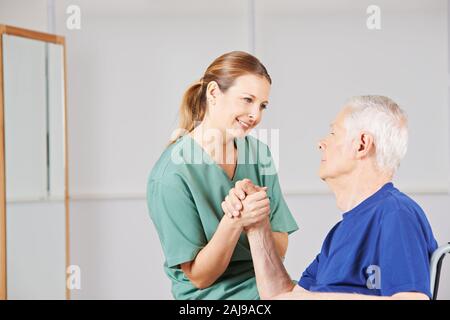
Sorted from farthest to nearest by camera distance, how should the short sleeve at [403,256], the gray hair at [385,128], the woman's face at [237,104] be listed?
the woman's face at [237,104]
the gray hair at [385,128]
the short sleeve at [403,256]

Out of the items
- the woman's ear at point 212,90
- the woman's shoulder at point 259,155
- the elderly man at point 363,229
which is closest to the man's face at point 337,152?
the elderly man at point 363,229

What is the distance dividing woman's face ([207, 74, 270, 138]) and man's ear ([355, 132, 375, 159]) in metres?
0.22

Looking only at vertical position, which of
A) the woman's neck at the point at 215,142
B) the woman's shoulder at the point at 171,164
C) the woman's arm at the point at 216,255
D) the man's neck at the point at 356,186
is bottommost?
the woman's arm at the point at 216,255

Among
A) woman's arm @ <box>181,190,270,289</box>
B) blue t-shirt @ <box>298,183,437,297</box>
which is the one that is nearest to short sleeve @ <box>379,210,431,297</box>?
blue t-shirt @ <box>298,183,437,297</box>

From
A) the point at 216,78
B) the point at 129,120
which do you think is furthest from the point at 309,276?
the point at 129,120

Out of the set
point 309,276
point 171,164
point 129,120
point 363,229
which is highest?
point 129,120

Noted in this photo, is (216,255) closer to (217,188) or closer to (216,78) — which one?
(217,188)

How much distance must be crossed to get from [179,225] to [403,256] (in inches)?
16.5

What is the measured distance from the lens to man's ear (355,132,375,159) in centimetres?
124

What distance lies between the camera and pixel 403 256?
114cm

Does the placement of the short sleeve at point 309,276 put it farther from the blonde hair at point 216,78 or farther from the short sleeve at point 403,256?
the blonde hair at point 216,78

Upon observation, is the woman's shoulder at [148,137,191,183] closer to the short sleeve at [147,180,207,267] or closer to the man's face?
the short sleeve at [147,180,207,267]

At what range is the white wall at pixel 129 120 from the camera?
157cm

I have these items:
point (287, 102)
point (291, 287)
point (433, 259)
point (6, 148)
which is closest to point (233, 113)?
point (287, 102)
